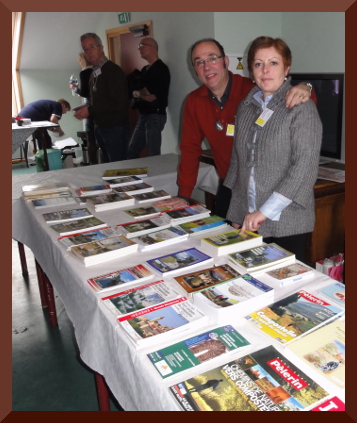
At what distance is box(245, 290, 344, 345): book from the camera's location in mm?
1002

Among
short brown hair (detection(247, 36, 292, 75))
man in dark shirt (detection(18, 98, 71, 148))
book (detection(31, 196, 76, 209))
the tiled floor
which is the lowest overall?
the tiled floor

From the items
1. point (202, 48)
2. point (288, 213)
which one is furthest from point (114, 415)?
point (202, 48)

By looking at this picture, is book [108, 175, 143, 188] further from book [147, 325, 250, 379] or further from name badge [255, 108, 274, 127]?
book [147, 325, 250, 379]

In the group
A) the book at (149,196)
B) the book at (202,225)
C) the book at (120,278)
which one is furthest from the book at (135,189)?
the book at (120,278)

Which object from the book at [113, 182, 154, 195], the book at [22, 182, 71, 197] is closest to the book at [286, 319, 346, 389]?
the book at [113, 182, 154, 195]

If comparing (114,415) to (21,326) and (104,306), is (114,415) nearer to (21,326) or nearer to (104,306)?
(104,306)

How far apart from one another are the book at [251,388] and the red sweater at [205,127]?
1.32m

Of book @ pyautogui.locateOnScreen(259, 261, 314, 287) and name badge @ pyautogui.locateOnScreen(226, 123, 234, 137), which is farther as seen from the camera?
name badge @ pyautogui.locateOnScreen(226, 123, 234, 137)

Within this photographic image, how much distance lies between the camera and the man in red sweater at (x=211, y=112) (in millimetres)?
1899

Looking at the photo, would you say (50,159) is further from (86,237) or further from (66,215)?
(86,237)

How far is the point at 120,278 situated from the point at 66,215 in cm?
77

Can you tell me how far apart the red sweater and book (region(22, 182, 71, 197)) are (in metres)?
0.73

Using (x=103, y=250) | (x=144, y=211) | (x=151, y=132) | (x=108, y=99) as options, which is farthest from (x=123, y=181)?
(x=151, y=132)

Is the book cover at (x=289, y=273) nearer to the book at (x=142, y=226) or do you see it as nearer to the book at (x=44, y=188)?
the book at (x=142, y=226)
